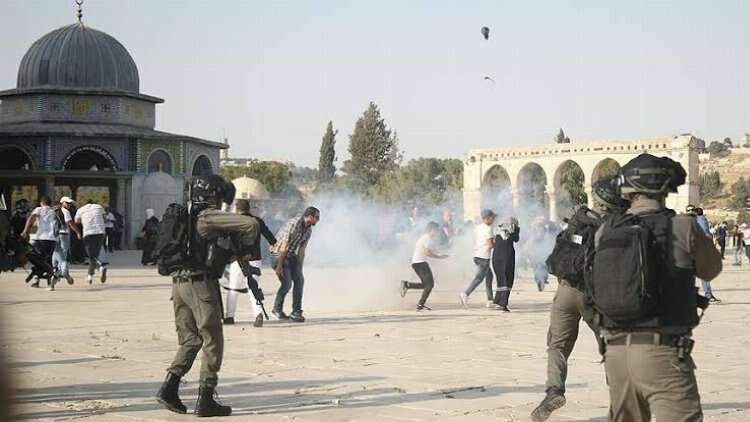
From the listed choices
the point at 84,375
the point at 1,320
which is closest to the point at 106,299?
the point at 84,375

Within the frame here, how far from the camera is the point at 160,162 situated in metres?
44.0

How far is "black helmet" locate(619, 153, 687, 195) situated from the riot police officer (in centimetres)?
327

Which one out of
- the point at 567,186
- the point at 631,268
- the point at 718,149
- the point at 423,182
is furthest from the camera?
the point at 718,149

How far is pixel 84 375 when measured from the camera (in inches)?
370

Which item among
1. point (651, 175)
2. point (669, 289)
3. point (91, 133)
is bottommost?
point (669, 289)

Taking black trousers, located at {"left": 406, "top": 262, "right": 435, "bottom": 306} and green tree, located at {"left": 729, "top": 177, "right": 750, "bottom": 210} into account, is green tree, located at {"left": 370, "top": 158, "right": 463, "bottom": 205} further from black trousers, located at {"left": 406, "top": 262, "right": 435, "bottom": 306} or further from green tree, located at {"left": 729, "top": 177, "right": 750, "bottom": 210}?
black trousers, located at {"left": 406, "top": 262, "right": 435, "bottom": 306}

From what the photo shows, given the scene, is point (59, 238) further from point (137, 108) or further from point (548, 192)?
point (548, 192)

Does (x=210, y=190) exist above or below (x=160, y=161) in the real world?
below

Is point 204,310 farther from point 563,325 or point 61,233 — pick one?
point 61,233

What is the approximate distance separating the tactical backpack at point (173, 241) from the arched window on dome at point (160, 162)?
36.8 meters

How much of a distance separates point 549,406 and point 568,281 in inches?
33.3

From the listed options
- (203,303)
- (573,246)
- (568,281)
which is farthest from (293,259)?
(573,246)

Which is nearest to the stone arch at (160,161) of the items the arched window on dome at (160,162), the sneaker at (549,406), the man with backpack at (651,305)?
the arched window on dome at (160,162)

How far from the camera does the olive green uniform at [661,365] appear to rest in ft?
15.5
